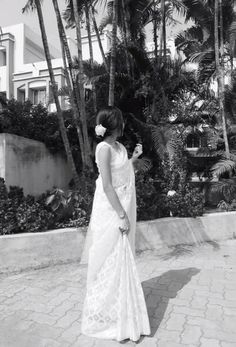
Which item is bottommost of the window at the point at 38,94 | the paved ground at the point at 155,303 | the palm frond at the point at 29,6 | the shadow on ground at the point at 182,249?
the paved ground at the point at 155,303

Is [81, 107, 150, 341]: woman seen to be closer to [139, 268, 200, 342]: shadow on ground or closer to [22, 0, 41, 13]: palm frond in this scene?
[139, 268, 200, 342]: shadow on ground

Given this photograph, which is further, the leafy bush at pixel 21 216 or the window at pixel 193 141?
the window at pixel 193 141

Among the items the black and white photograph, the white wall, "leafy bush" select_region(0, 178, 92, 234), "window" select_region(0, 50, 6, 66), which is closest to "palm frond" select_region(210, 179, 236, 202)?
the black and white photograph

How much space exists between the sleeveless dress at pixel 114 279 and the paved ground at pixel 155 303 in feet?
0.41

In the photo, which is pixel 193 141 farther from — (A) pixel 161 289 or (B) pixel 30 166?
(A) pixel 161 289

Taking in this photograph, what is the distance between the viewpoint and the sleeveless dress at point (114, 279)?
281cm

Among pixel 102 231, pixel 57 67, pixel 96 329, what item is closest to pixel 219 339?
pixel 96 329

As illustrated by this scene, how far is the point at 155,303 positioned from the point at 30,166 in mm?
3729

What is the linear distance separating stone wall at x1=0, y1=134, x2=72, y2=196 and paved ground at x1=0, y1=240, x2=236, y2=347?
6.36 ft

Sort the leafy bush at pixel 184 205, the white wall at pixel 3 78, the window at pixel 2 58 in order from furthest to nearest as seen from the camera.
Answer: the window at pixel 2 58, the white wall at pixel 3 78, the leafy bush at pixel 184 205

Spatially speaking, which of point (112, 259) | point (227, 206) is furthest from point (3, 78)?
point (112, 259)

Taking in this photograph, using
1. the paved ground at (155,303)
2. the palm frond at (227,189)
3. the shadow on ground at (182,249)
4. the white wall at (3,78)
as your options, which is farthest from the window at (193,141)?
the white wall at (3,78)

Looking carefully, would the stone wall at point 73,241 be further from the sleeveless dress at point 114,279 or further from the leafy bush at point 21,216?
the sleeveless dress at point 114,279

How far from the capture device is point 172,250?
5.66m
